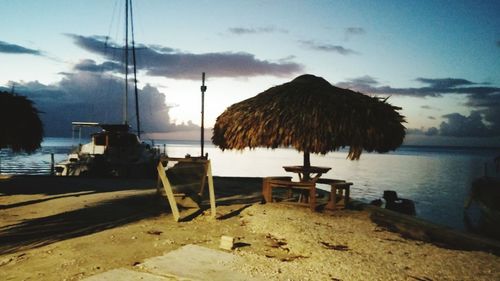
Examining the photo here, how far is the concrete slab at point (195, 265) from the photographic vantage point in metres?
4.35

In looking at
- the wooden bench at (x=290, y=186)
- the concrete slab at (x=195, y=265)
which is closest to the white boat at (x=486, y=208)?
the wooden bench at (x=290, y=186)

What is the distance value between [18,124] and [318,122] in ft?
29.6

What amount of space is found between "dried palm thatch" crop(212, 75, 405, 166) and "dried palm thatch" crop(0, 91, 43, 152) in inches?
254

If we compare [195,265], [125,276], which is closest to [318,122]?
[195,265]

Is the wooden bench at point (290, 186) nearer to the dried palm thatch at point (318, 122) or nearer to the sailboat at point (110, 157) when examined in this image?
the dried palm thatch at point (318, 122)

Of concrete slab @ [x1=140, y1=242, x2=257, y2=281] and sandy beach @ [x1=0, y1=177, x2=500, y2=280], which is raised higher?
concrete slab @ [x1=140, y1=242, x2=257, y2=281]

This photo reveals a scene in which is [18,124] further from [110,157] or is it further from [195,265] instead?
[110,157]

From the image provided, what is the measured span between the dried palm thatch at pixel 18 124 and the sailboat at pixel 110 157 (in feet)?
27.8

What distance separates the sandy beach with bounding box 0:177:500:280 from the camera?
473cm

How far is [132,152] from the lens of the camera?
21.0 m

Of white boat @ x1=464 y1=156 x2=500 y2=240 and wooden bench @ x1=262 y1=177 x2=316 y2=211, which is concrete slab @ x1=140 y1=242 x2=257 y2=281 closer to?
wooden bench @ x1=262 y1=177 x2=316 y2=211

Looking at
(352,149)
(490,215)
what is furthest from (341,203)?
(490,215)

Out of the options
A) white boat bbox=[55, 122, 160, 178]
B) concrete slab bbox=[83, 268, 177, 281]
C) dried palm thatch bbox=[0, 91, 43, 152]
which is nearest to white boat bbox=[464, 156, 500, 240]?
concrete slab bbox=[83, 268, 177, 281]

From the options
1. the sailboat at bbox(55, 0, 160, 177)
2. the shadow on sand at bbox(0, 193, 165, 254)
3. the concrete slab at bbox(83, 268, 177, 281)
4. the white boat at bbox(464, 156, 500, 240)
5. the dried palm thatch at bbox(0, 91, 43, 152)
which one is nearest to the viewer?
the concrete slab at bbox(83, 268, 177, 281)
